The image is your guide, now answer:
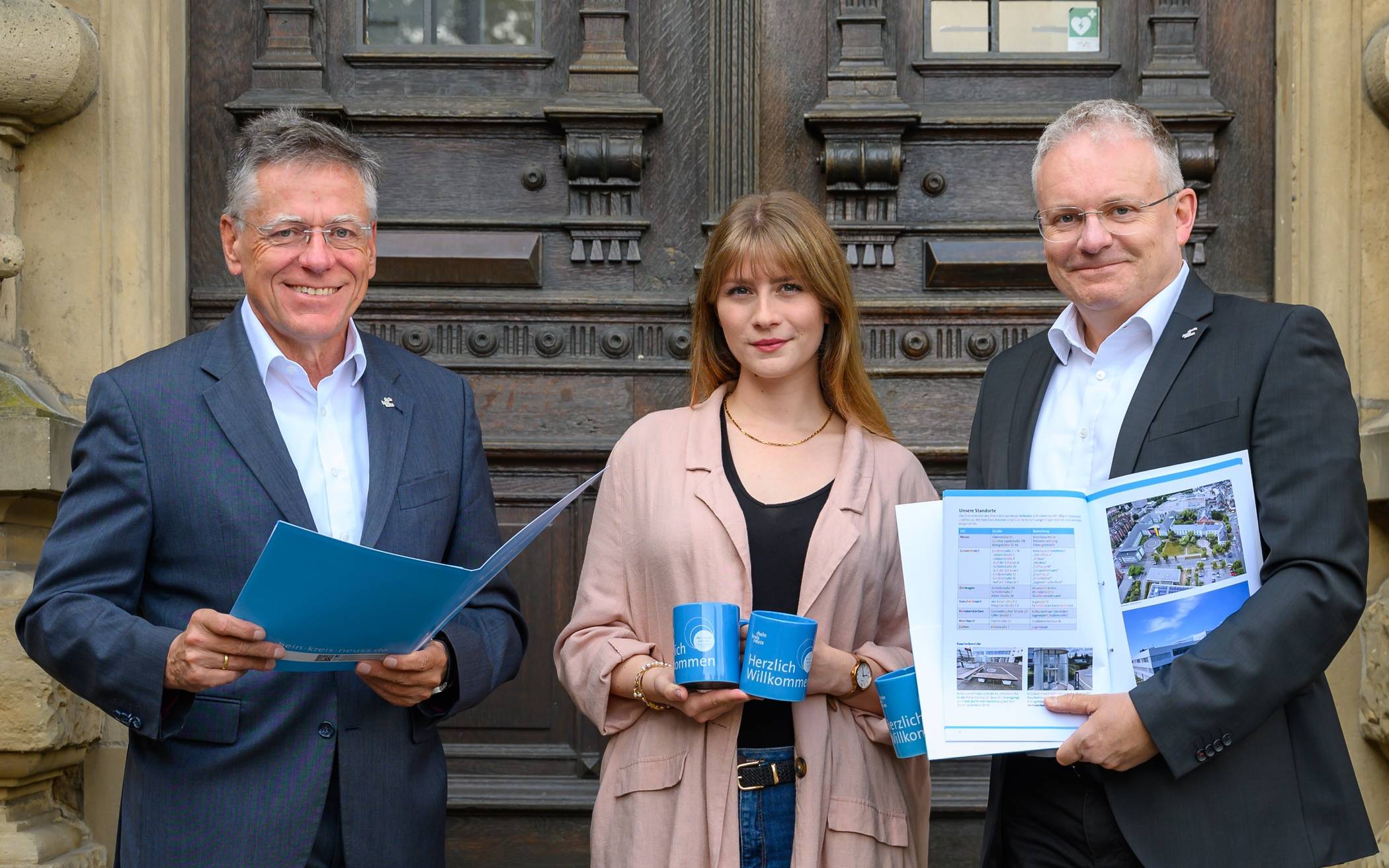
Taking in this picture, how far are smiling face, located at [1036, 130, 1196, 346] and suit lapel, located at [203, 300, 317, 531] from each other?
4.47ft

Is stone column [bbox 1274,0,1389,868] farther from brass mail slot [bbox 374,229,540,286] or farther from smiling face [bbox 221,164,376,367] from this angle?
smiling face [bbox 221,164,376,367]

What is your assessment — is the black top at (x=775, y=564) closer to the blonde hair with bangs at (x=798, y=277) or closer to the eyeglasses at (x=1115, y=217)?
the blonde hair with bangs at (x=798, y=277)

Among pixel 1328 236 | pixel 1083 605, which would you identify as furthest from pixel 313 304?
pixel 1328 236

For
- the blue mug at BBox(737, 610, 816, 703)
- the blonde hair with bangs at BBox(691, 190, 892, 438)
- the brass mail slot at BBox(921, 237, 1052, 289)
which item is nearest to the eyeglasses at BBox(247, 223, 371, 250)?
the blonde hair with bangs at BBox(691, 190, 892, 438)

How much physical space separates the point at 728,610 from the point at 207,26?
2.51 m

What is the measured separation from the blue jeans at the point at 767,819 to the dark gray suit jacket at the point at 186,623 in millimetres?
538

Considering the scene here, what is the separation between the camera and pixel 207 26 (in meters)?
3.96

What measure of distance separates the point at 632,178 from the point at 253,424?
172 centimetres

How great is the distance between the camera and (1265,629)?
7.10 ft

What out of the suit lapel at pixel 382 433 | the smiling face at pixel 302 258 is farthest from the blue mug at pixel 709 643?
the smiling face at pixel 302 258

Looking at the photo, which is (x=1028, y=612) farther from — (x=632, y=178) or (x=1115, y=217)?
(x=632, y=178)

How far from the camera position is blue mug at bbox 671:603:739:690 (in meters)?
2.42

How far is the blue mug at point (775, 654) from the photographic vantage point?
2.40 metres

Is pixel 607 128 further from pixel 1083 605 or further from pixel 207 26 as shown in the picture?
pixel 1083 605
